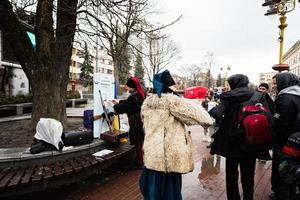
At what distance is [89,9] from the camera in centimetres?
665

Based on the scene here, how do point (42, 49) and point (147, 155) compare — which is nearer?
point (147, 155)

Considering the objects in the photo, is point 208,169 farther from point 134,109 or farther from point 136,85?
point 136,85

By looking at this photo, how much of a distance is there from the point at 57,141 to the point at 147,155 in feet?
6.85

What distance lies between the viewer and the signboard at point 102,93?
5.36m


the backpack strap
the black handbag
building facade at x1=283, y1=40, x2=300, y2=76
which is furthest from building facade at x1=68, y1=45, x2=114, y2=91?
building facade at x1=283, y1=40, x2=300, y2=76

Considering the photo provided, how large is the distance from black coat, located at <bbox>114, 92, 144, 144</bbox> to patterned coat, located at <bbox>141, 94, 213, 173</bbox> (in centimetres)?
164

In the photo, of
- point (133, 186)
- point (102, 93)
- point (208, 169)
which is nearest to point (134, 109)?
point (102, 93)

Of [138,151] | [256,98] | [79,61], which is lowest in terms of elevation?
[138,151]

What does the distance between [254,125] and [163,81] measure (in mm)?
1332

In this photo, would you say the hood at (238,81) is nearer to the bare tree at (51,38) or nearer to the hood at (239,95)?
the hood at (239,95)

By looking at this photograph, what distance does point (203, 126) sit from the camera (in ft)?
9.63

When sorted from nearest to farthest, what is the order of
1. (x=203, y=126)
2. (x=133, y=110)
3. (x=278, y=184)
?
(x=203, y=126)
(x=278, y=184)
(x=133, y=110)

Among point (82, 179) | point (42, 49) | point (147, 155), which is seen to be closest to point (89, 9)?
point (42, 49)

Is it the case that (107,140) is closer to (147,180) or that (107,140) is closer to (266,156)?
(147,180)
